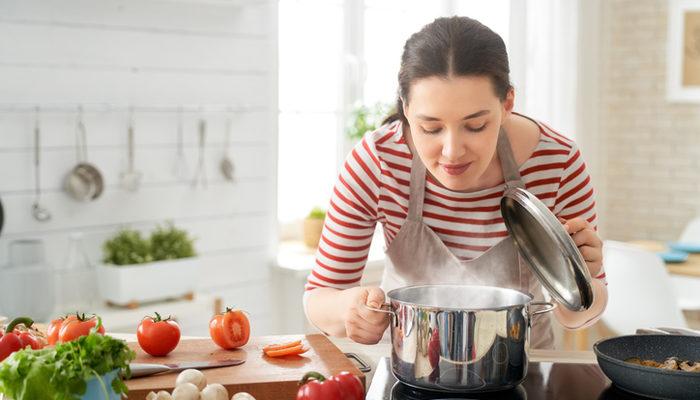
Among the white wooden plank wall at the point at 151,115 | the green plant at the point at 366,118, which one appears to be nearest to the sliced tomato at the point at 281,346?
the white wooden plank wall at the point at 151,115

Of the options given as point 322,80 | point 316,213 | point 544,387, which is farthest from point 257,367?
point 322,80

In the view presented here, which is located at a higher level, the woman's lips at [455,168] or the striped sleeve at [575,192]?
the woman's lips at [455,168]

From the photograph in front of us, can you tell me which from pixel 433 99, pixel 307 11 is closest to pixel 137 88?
pixel 307 11

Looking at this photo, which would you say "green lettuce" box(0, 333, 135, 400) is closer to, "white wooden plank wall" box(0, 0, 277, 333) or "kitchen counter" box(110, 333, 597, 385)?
"kitchen counter" box(110, 333, 597, 385)

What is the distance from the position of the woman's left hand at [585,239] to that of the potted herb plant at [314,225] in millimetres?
2541

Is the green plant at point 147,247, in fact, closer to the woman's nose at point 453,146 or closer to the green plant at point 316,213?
the green plant at point 316,213

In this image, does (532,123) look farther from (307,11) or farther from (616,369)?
(307,11)

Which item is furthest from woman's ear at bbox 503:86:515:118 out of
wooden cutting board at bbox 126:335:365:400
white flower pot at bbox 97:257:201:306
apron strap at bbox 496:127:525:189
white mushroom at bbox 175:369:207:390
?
white flower pot at bbox 97:257:201:306

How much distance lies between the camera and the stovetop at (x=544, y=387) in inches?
56.5

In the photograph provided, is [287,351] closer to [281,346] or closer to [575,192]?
[281,346]

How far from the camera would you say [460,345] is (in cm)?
136

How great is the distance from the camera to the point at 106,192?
3.45 meters

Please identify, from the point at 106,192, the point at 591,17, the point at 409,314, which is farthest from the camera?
the point at 591,17

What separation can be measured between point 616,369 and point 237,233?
2708mm
